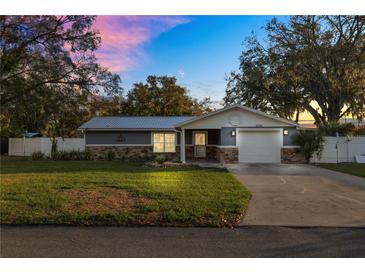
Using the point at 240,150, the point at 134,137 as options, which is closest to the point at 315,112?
the point at 240,150

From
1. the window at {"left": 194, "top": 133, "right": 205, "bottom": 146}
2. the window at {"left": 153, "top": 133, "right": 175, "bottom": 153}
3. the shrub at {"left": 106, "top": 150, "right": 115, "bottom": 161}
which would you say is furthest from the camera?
the window at {"left": 194, "top": 133, "right": 205, "bottom": 146}

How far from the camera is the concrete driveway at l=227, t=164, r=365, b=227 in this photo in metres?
6.36

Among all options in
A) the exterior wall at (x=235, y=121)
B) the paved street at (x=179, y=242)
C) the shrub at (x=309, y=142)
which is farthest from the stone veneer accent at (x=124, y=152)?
the paved street at (x=179, y=242)

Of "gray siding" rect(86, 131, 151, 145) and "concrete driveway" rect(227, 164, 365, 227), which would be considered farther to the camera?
"gray siding" rect(86, 131, 151, 145)

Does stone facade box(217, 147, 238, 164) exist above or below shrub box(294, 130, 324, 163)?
below

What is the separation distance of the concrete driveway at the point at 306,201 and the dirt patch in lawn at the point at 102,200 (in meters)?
2.72

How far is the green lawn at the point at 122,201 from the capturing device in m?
6.31

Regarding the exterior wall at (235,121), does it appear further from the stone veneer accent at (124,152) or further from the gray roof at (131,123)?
the stone veneer accent at (124,152)

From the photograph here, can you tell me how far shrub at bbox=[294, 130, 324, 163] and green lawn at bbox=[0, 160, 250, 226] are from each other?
8796 mm

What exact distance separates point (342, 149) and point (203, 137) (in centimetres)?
904

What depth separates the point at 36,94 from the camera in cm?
2056

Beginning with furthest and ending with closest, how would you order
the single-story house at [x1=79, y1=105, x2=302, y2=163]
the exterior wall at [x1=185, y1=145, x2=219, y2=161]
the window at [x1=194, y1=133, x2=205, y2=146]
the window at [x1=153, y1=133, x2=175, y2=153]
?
the window at [x1=194, y1=133, x2=205, y2=146] → the window at [x1=153, y1=133, x2=175, y2=153] → the exterior wall at [x1=185, y1=145, x2=219, y2=161] → the single-story house at [x1=79, y1=105, x2=302, y2=163]

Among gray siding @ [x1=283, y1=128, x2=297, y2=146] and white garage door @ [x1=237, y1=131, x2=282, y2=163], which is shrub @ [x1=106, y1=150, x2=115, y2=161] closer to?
white garage door @ [x1=237, y1=131, x2=282, y2=163]

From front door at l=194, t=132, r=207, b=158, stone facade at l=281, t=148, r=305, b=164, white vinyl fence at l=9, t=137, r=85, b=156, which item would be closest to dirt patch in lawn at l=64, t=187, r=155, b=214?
stone facade at l=281, t=148, r=305, b=164
